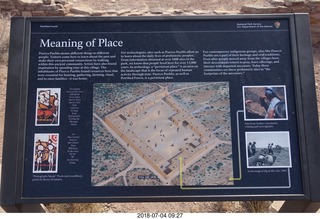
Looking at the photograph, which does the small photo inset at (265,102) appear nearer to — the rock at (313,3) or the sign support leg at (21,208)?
the sign support leg at (21,208)

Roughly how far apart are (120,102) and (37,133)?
0.67 meters

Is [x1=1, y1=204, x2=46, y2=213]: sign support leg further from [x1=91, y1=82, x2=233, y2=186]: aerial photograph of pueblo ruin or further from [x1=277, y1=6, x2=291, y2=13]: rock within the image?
[x1=277, y1=6, x2=291, y2=13]: rock

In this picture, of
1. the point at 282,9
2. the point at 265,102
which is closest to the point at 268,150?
the point at 265,102

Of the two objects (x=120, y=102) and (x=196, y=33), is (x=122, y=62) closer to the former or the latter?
(x=120, y=102)

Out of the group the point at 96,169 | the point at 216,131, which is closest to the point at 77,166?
the point at 96,169

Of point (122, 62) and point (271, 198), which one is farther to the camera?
point (122, 62)

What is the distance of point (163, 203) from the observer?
4.62m

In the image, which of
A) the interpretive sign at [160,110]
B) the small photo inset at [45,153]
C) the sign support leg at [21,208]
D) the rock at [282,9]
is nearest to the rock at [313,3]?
the rock at [282,9]

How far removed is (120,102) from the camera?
10.4 ft

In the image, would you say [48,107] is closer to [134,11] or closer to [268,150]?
[268,150]

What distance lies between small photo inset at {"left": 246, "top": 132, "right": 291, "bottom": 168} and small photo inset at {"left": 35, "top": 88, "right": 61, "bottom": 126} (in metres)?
1.48

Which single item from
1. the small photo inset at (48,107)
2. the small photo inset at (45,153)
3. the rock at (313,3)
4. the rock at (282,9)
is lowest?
the small photo inset at (45,153)

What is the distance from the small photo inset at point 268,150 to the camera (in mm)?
3010

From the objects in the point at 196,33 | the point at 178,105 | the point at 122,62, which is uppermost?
the point at 196,33
